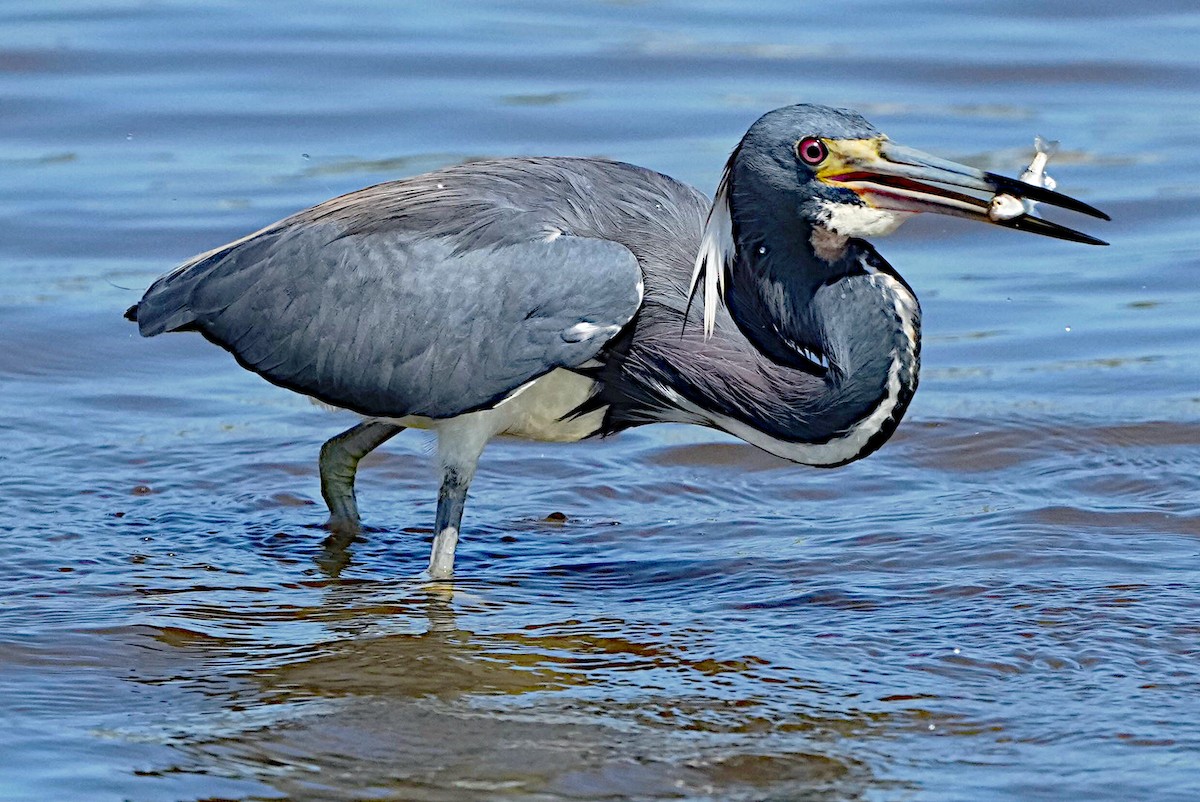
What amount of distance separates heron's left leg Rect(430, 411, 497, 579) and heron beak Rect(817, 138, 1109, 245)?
153cm

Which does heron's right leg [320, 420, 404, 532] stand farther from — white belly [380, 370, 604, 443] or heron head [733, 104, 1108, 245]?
heron head [733, 104, 1108, 245]

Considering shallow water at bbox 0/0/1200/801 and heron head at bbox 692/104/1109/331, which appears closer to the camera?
shallow water at bbox 0/0/1200/801

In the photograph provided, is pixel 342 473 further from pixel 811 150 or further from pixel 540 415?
pixel 811 150

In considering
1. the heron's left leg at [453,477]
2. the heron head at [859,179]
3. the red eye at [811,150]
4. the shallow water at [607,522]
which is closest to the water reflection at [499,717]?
the shallow water at [607,522]

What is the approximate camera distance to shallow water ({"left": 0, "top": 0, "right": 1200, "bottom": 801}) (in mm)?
5293

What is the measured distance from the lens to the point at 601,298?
21.4 feet

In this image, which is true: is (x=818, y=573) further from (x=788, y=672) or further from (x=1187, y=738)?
(x=1187, y=738)

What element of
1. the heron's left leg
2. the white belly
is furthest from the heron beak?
the heron's left leg

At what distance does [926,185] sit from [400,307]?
6.17 feet

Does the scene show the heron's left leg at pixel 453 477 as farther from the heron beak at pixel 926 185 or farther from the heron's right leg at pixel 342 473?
the heron beak at pixel 926 185

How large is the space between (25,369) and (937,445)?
4.33 m

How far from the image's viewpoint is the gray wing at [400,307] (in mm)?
6551

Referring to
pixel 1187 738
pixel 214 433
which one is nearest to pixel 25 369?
pixel 214 433

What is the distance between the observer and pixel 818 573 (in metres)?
6.91
